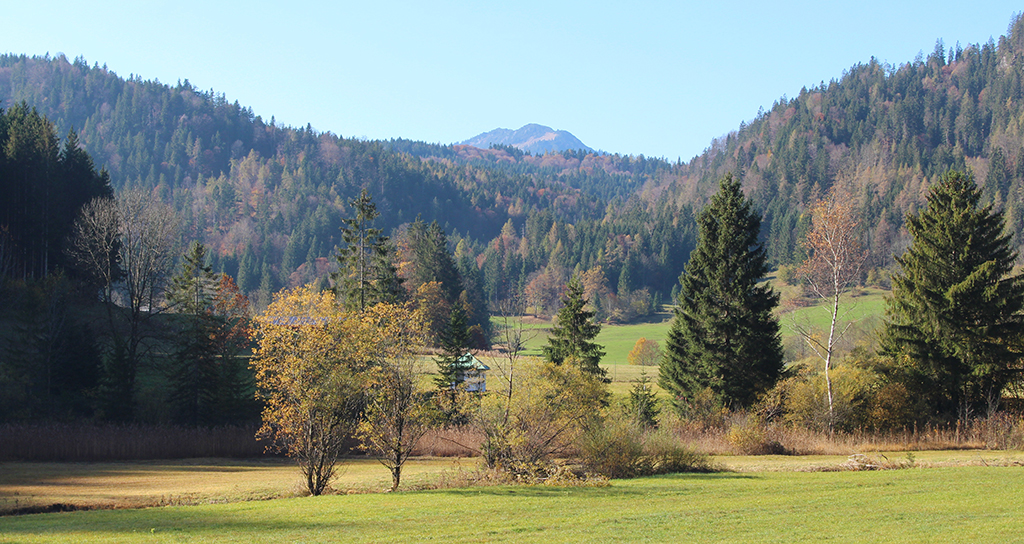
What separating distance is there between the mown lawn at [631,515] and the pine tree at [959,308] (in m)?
14.2

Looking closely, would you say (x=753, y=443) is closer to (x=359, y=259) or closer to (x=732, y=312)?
(x=732, y=312)

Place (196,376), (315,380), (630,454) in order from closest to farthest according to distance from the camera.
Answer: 1. (315,380)
2. (630,454)
3. (196,376)

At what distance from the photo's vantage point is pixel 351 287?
5109cm

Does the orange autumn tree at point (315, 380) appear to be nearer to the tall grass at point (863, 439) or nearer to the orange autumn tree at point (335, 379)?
the orange autumn tree at point (335, 379)

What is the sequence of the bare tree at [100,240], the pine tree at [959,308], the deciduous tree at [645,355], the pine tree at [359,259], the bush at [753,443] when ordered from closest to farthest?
1. the bush at [753,443]
2. the pine tree at [959,308]
3. the bare tree at [100,240]
4. the pine tree at [359,259]
5. the deciduous tree at [645,355]

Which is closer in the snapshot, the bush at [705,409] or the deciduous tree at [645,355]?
the bush at [705,409]

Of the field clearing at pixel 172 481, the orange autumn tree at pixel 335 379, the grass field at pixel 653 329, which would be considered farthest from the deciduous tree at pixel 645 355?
the orange autumn tree at pixel 335 379

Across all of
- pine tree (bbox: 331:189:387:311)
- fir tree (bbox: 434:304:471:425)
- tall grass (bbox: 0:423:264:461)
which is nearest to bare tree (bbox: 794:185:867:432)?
fir tree (bbox: 434:304:471:425)

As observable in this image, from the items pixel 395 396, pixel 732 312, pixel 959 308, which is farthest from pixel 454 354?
pixel 959 308

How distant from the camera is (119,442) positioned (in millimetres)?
32969

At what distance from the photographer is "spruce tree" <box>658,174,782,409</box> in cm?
3534

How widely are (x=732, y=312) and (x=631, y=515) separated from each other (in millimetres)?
24438

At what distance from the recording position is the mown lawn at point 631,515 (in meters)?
11.4

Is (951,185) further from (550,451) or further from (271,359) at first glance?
(271,359)
